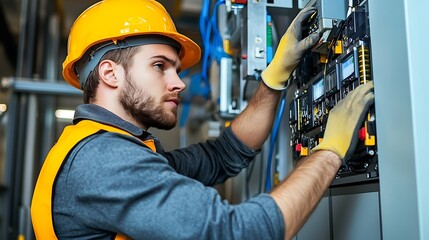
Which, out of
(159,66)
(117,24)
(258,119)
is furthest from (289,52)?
(117,24)

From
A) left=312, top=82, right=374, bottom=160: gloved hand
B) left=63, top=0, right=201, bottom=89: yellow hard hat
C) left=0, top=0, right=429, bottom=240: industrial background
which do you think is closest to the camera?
left=0, top=0, right=429, bottom=240: industrial background

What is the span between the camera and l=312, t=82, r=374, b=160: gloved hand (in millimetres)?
951

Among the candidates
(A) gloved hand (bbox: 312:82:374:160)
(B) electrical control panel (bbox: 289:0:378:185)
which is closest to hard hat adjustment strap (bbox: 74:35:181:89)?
(B) electrical control panel (bbox: 289:0:378:185)

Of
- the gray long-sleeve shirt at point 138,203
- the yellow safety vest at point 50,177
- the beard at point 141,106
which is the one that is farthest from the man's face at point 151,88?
the gray long-sleeve shirt at point 138,203

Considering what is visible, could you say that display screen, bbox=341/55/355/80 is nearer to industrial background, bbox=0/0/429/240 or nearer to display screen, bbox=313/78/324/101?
industrial background, bbox=0/0/429/240

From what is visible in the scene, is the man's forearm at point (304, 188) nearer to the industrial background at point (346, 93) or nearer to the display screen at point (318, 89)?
the industrial background at point (346, 93)

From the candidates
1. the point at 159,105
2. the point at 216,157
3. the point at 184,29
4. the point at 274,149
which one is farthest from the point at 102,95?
the point at 184,29

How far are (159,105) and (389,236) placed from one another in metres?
0.66

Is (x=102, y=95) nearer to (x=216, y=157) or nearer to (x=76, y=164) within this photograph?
(x=76, y=164)

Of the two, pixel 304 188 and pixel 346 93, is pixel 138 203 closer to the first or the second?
pixel 304 188

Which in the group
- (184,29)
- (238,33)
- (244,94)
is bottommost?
(244,94)

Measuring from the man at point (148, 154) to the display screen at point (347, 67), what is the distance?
0.21 ft

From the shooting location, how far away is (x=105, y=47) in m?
1.25

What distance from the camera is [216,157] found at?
1.54 m
